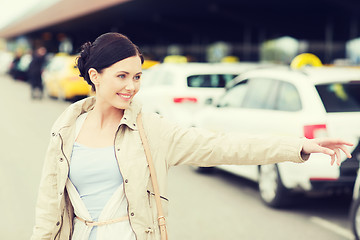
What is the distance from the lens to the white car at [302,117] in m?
6.51

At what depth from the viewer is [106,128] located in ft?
8.64

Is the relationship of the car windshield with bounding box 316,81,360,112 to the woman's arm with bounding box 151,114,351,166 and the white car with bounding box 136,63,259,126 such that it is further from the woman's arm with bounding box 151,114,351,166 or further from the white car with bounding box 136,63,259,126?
the woman's arm with bounding box 151,114,351,166

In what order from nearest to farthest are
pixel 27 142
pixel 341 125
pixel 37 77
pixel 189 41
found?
pixel 341 125 → pixel 27 142 → pixel 37 77 → pixel 189 41

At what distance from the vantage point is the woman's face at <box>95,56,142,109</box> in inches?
100

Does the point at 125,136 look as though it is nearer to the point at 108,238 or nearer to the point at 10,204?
the point at 108,238

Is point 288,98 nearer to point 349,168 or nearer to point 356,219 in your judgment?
point 349,168

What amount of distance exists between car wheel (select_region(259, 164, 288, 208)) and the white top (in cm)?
472

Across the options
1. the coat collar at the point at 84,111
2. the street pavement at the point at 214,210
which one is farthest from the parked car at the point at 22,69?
the coat collar at the point at 84,111

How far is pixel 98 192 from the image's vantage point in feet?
8.31

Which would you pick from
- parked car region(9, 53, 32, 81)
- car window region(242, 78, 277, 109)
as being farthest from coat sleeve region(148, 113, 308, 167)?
parked car region(9, 53, 32, 81)

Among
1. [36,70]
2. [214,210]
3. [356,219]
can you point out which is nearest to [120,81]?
[356,219]

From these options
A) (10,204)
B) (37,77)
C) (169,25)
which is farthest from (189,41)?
(10,204)

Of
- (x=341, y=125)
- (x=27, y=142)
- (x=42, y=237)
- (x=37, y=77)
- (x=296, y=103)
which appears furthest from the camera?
(x=37, y=77)

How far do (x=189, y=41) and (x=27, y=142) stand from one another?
27.9 metres
